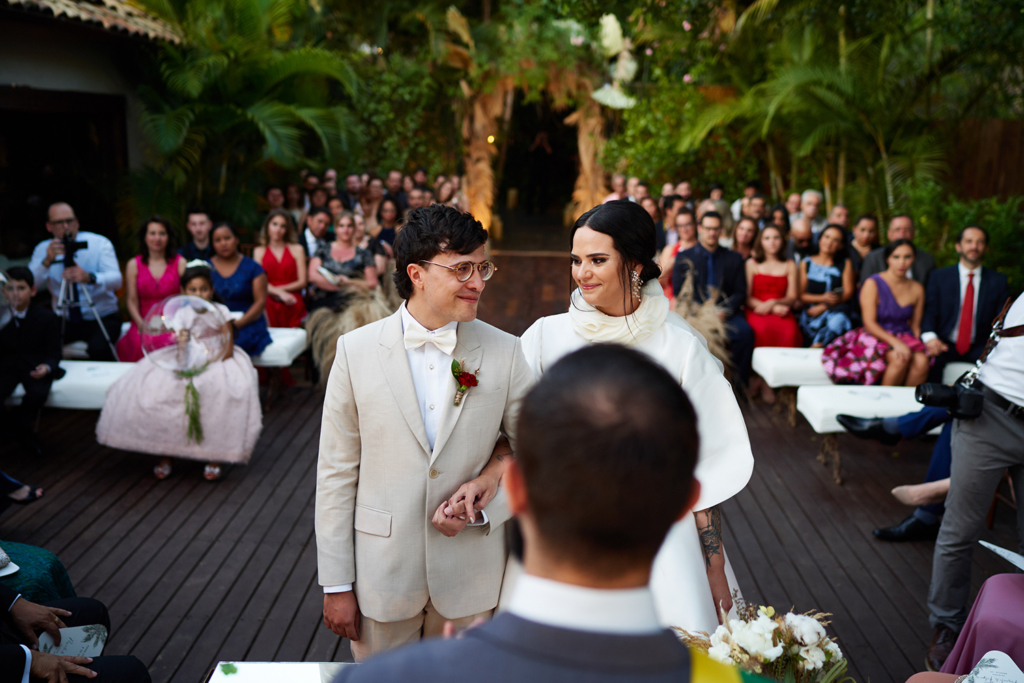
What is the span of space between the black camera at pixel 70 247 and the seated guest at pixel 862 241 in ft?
20.0

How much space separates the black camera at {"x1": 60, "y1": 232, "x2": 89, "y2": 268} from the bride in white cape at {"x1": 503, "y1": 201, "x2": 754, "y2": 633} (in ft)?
14.9

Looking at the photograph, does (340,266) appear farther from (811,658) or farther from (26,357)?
(811,658)

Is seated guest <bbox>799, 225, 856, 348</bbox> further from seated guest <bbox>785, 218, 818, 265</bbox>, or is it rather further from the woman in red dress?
seated guest <bbox>785, 218, 818, 265</bbox>

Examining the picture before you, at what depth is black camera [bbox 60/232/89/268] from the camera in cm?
562

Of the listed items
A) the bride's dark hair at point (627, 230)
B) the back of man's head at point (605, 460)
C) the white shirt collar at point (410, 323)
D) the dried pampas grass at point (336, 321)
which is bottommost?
the dried pampas grass at point (336, 321)

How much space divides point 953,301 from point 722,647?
4736 millimetres

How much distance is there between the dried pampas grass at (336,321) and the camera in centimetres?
597

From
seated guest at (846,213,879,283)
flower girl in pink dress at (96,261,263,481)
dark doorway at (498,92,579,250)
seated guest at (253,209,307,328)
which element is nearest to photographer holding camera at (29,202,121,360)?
seated guest at (253,209,307,328)

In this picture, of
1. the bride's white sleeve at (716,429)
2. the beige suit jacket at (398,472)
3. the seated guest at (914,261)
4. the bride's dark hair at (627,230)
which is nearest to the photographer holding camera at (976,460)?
the bride's white sleeve at (716,429)

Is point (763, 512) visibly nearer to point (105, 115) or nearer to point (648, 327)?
point (648, 327)

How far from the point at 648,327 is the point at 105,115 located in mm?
7986

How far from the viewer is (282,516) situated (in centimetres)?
426

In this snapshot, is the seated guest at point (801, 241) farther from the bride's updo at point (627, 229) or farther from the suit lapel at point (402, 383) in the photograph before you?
the suit lapel at point (402, 383)

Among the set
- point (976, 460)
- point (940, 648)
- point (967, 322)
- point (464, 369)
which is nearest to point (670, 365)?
point (464, 369)
